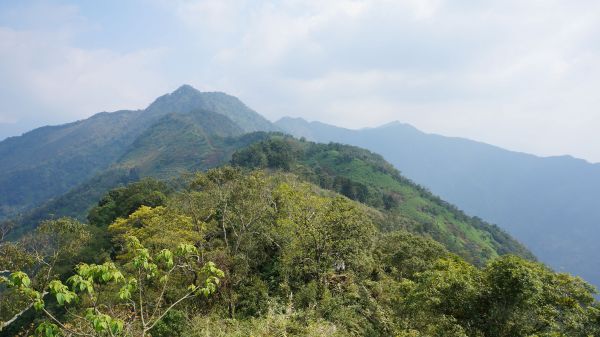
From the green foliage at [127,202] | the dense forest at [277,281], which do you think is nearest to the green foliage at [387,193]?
the green foliage at [127,202]

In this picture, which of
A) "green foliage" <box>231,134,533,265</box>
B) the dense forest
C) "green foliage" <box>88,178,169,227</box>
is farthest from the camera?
"green foliage" <box>231,134,533,265</box>

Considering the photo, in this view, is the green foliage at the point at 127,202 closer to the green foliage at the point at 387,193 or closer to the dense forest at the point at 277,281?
the dense forest at the point at 277,281

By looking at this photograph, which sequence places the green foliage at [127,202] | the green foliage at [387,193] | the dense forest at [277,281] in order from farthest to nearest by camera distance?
1. the green foliage at [387,193]
2. the green foliage at [127,202]
3. the dense forest at [277,281]

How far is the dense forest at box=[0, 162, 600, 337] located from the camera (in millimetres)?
13602

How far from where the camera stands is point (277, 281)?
27672mm

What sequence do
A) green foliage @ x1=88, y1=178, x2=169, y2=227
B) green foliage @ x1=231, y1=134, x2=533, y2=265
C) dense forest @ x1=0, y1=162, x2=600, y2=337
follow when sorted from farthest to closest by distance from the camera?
green foliage @ x1=231, y1=134, x2=533, y2=265
green foliage @ x1=88, y1=178, x2=169, y2=227
dense forest @ x1=0, y1=162, x2=600, y2=337

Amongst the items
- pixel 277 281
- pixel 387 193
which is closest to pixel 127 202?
pixel 277 281

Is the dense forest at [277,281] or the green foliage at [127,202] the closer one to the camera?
the dense forest at [277,281]

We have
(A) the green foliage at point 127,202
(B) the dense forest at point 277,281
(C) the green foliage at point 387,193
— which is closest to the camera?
(B) the dense forest at point 277,281

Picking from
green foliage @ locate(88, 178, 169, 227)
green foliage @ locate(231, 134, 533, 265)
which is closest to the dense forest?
green foliage @ locate(88, 178, 169, 227)

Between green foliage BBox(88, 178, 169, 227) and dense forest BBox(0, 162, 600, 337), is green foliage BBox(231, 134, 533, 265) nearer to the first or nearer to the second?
green foliage BBox(88, 178, 169, 227)

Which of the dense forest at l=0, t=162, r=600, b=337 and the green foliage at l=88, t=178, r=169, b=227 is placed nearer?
the dense forest at l=0, t=162, r=600, b=337

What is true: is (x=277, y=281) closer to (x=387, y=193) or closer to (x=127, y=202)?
(x=127, y=202)

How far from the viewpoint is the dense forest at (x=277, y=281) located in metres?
13.6
